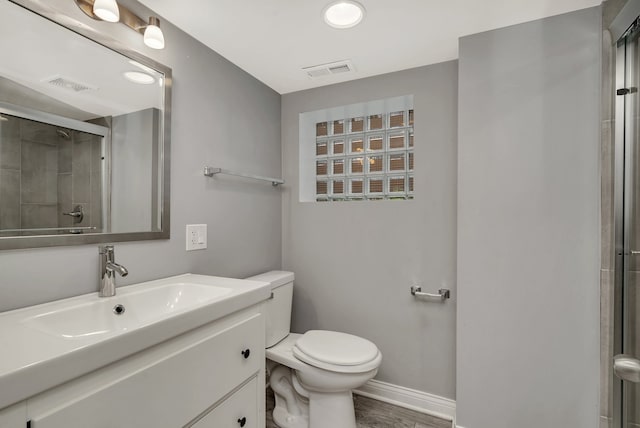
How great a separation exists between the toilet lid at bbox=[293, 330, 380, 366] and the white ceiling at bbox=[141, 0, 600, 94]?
158cm

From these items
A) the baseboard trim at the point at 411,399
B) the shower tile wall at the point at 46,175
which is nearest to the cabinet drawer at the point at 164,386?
the shower tile wall at the point at 46,175

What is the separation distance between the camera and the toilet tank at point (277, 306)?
5.83ft

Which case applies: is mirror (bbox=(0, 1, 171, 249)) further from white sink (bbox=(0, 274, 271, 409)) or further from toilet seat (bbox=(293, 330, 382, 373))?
toilet seat (bbox=(293, 330, 382, 373))

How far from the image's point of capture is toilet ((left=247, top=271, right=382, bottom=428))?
1502 mm

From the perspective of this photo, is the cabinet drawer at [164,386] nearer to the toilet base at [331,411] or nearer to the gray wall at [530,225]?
the toilet base at [331,411]

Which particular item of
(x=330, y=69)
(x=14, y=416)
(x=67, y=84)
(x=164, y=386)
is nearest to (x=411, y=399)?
(x=164, y=386)

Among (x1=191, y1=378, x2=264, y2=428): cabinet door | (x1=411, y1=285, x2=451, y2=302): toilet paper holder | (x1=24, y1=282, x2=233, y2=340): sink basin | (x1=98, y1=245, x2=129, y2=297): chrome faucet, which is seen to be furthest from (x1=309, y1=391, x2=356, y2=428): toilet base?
(x1=98, y1=245, x2=129, y2=297): chrome faucet

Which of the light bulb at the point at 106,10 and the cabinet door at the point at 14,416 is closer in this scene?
the cabinet door at the point at 14,416

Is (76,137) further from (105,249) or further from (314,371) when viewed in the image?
(314,371)

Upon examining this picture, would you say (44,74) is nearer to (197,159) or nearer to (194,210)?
(197,159)

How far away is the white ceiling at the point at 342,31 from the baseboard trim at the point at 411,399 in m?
1.97

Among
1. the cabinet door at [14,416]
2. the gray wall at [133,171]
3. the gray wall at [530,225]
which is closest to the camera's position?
the cabinet door at [14,416]

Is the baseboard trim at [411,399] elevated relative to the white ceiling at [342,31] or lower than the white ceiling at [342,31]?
lower

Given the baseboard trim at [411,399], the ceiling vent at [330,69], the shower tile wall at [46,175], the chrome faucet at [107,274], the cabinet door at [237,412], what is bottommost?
the baseboard trim at [411,399]
